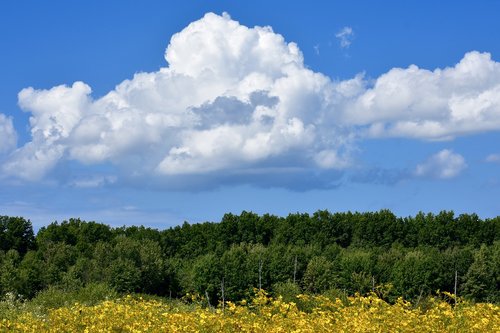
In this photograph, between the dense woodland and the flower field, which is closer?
the flower field

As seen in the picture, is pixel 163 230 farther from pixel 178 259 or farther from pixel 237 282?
pixel 237 282

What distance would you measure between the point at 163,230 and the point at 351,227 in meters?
22.0

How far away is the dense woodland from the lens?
2562 inches

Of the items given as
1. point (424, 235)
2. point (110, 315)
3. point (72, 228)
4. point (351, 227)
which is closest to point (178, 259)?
point (72, 228)

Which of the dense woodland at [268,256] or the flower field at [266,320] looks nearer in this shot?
the flower field at [266,320]

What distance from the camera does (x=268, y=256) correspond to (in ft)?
230

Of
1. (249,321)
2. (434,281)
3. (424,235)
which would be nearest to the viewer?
(249,321)

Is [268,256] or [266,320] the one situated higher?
[268,256]

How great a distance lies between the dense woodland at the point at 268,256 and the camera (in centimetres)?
6506

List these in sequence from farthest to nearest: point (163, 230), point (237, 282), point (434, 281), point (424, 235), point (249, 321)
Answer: point (163, 230) < point (424, 235) < point (237, 282) < point (434, 281) < point (249, 321)

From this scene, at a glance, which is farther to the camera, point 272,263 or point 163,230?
point 163,230

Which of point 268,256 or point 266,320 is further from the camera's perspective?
point 268,256

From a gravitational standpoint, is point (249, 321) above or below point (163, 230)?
below

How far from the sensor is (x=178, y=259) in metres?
76.7
